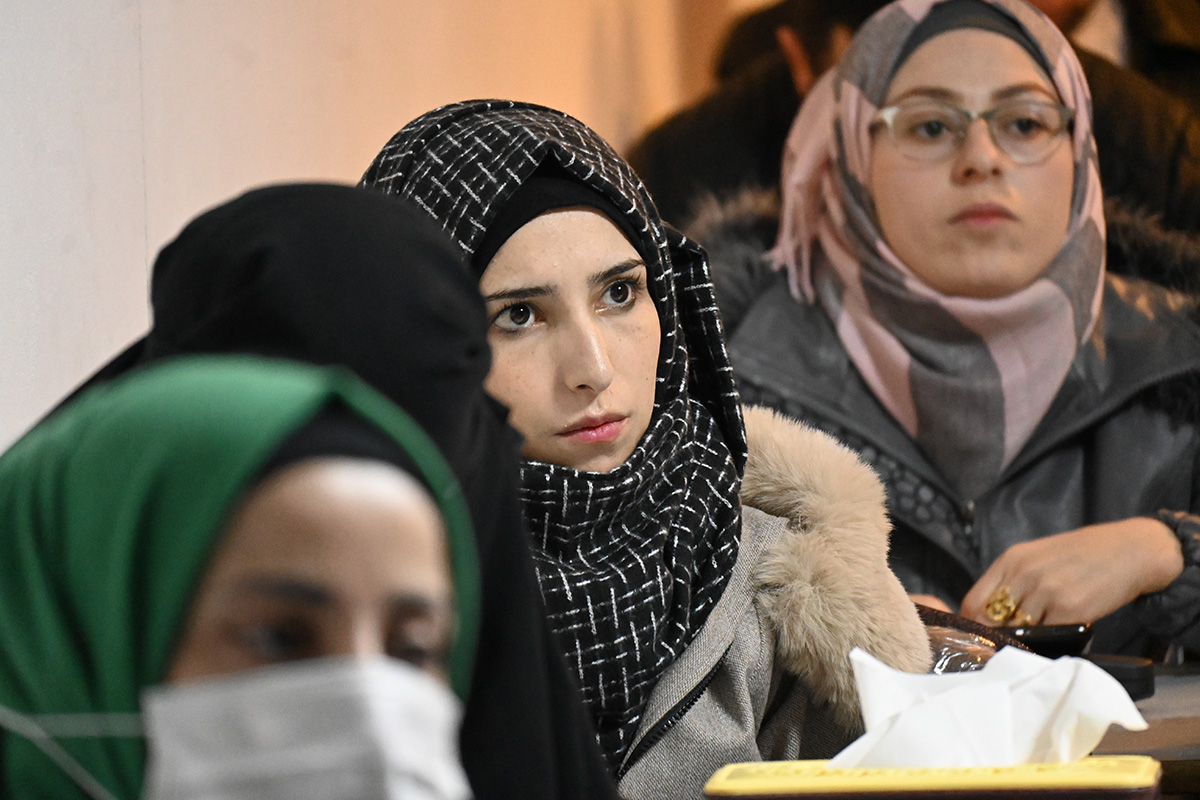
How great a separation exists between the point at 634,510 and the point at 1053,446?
4.60 feet

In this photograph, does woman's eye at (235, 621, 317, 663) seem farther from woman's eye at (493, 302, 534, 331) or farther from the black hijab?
woman's eye at (493, 302, 534, 331)

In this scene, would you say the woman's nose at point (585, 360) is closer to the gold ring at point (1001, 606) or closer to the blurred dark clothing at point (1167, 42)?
the gold ring at point (1001, 606)

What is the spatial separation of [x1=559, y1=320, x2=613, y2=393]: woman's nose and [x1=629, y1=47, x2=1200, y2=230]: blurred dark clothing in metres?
1.59

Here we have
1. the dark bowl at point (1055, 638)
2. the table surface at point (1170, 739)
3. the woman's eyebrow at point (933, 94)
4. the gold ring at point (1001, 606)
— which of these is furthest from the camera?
the woman's eyebrow at point (933, 94)

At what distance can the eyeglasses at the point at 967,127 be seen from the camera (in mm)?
2570

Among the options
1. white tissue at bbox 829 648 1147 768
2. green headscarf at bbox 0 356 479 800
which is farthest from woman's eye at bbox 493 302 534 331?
green headscarf at bbox 0 356 479 800

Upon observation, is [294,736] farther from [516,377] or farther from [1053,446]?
[1053,446]

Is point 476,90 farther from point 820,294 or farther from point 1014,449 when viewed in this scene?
point 1014,449

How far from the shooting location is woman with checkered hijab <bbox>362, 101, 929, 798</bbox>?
4.30ft

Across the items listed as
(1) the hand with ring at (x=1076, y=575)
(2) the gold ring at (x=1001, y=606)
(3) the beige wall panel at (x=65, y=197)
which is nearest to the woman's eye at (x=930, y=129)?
(1) the hand with ring at (x=1076, y=575)

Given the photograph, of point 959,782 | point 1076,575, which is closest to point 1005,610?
point 1076,575

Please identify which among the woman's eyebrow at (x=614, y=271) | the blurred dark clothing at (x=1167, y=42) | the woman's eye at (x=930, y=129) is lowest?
the woman's eyebrow at (x=614, y=271)

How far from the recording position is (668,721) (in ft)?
4.36

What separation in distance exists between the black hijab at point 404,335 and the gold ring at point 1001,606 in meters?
1.46
